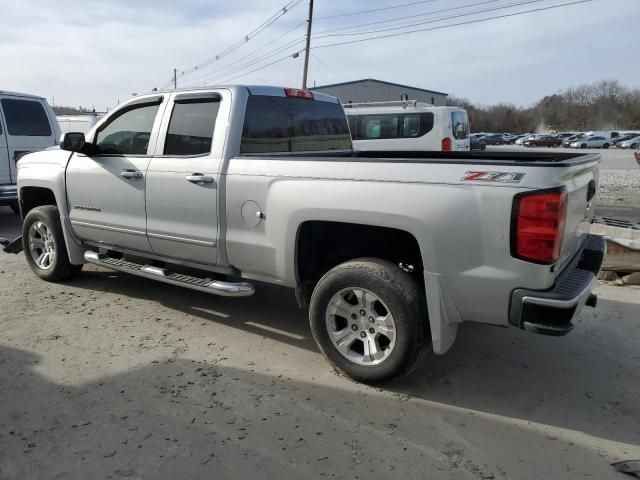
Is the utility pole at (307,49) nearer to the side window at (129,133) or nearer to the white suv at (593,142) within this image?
the side window at (129,133)

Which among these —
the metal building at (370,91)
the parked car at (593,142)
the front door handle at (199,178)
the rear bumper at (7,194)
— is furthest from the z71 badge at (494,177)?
the parked car at (593,142)

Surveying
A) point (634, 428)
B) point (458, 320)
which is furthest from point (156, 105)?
point (634, 428)

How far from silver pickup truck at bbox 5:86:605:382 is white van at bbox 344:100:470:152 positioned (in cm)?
1024

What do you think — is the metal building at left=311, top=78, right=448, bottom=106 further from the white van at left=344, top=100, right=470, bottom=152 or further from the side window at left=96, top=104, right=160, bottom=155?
the side window at left=96, top=104, right=160, bottom=155

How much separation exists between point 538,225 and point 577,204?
2.31 feet

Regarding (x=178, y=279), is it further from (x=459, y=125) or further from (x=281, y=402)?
(x=459, y=125)

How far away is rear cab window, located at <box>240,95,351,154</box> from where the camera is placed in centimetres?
434

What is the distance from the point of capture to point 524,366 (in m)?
4.00

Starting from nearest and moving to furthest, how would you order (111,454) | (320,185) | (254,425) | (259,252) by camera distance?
(111,454) < (254,425) < (320,185) < (259,252)

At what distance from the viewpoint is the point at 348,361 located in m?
3.66

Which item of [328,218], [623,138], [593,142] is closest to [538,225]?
[328,218]

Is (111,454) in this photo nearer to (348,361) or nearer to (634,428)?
(348,361)

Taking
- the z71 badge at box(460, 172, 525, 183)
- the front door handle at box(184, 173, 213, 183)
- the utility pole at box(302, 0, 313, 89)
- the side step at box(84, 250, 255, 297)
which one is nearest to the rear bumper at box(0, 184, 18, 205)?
the side step at box(84, 250, 255, 297)

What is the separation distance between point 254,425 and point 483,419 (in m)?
1.38
